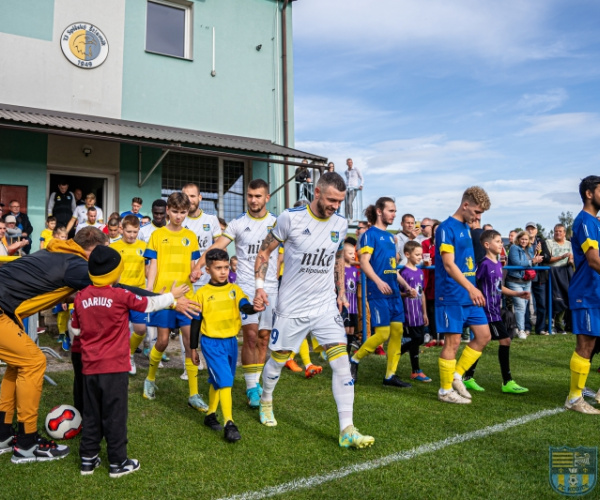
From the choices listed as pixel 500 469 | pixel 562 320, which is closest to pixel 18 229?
pixel 500 469

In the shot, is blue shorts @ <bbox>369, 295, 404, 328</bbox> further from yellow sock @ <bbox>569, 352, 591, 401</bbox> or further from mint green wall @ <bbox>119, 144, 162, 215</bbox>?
mint green wall @ <bbox>119, 144, 162, 215</bbox>

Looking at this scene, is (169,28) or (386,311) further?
(169,28)

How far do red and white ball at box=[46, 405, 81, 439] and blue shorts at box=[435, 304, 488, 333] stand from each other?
3618 millimetres

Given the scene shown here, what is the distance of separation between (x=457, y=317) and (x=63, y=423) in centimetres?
391

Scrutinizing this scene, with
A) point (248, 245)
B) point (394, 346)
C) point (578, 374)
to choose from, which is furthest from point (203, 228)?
point (578, 374)

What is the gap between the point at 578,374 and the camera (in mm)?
5141

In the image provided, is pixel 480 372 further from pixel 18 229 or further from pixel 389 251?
pixel 18 229

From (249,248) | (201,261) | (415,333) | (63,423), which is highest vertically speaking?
(249,248)

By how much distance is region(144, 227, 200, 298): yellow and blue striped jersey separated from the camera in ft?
18.9

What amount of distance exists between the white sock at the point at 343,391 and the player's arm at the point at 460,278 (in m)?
1.63

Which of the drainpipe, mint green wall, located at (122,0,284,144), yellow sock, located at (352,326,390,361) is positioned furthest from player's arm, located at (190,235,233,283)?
the drainpipe

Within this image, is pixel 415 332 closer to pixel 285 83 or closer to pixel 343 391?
pixel 343 391

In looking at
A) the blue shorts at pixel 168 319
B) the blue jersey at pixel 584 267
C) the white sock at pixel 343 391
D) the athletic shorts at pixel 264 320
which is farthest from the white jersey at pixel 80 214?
the blue jersey at pixel 584 267

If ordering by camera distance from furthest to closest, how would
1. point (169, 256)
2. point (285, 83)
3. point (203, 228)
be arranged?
point (285, 83), point (203, 228), point (169, 256)
